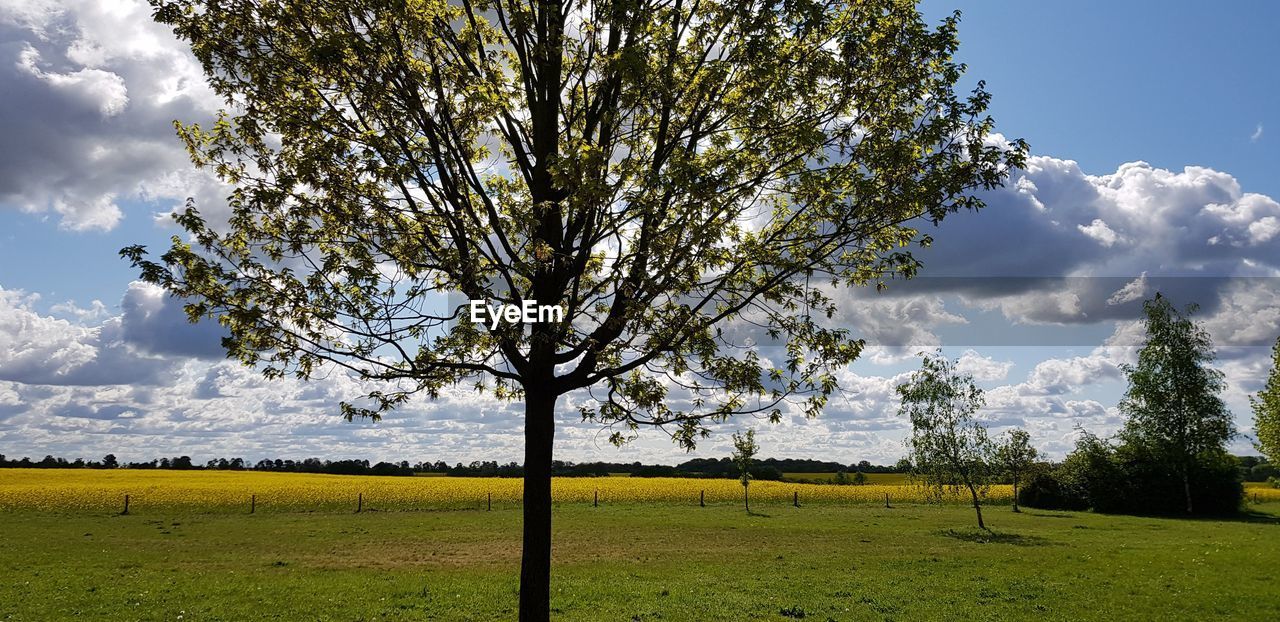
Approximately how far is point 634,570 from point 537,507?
1316 centimetres

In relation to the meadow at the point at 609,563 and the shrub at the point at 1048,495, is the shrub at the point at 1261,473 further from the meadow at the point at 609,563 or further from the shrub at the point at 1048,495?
the meadow at the point at 609,563

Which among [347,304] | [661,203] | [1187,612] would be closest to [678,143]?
[661,203]

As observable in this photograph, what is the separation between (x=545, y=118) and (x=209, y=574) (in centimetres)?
1825

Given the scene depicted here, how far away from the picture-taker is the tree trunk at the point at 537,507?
9688 mm

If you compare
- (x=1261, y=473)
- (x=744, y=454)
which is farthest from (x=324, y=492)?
(x=1261, y=473)

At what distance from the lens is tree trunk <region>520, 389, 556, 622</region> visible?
381 inches

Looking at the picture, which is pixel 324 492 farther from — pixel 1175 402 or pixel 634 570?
pixel 1175 402

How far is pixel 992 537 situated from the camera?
3256cm

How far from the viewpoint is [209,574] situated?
2080cm

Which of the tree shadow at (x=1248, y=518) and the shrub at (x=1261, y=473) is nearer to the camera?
the tree shadow at (x=1248, y=518)

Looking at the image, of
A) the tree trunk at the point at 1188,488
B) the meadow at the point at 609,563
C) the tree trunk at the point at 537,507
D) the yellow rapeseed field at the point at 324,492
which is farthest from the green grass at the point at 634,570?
the tree trunk at the point at 1188,488

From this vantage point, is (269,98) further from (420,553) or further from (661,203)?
(420,553)

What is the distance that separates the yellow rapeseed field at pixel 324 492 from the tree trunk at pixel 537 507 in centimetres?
3960

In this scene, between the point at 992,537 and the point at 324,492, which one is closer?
the point at 992,537
